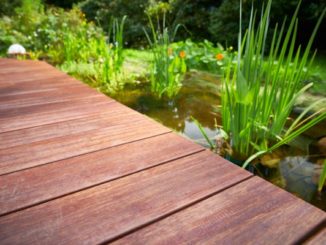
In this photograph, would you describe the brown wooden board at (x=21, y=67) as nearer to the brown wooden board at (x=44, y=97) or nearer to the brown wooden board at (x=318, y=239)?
the brown wooden board at (x=44, y=97)

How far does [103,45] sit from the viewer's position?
2.83 metres

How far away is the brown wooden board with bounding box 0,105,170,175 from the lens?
38.4 inches

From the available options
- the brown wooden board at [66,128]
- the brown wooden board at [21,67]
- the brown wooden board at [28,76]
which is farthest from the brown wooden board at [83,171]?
the brown wooden board at [21,67]

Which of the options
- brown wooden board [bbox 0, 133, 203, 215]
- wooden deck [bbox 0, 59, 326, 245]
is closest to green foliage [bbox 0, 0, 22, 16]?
wooden deck [bbox 0, 59, 326, 245]

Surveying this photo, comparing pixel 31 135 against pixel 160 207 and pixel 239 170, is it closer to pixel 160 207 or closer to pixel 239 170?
pixel 160 207

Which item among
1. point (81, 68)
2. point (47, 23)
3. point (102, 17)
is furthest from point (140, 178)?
point (102, 17)

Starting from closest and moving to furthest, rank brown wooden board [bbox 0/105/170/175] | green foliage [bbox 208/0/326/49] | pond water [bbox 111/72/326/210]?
brown wooden board [bbox 0/105/170/175], pond water [bbox 111/72/326/210], green foliage [bbox 208/0/326/49]

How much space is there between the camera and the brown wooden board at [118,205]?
655 millimetres

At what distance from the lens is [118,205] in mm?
755

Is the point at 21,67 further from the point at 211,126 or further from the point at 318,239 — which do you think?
the point at 318,239

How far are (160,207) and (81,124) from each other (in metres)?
0.70

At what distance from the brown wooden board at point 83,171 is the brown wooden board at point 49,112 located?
455 millimetres

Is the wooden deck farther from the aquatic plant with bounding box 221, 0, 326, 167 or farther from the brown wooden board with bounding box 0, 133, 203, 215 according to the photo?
the aquatic plant with bounding box 221, 0, 326, 167

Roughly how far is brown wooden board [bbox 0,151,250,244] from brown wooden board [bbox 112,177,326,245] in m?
0.04
